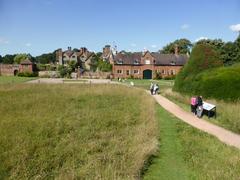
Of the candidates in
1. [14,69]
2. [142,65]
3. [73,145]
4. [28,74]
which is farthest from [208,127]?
[14,69]

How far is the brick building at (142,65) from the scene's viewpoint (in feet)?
273

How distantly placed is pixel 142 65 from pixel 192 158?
242 ft

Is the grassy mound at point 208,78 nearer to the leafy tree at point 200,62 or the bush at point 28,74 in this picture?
the leafy tree at point 200,62

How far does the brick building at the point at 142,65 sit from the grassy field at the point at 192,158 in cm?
6873

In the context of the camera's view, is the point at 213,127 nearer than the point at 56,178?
No

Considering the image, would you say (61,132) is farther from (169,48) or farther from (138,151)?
(169,48)

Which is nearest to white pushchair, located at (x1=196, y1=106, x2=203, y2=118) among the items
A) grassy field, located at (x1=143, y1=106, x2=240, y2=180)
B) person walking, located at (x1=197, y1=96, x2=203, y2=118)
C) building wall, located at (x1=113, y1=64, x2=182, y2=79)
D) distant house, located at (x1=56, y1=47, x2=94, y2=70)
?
person walking, located at (x1=197, y1=96, x2=203, y2=118)

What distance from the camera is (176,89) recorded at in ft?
99.5

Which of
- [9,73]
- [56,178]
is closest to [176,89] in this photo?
[56,178]

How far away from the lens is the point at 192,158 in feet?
34.3

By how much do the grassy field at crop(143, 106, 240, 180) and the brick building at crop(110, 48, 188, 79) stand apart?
2706 inches

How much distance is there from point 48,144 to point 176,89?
2093 cm

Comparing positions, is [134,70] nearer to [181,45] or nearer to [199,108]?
[181,45]

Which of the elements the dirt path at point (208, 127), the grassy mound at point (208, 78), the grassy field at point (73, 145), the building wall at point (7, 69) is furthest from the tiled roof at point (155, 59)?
the grassy field at point (73, 145)
